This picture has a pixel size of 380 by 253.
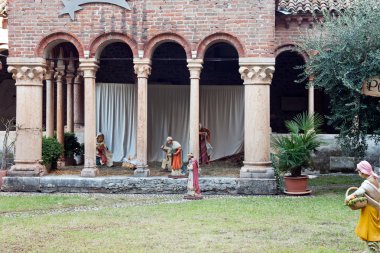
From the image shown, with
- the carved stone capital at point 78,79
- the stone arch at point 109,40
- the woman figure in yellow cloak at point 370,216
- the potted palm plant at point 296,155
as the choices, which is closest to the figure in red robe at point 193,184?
the potted palm plant at point 296,155

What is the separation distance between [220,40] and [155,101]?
5.14m

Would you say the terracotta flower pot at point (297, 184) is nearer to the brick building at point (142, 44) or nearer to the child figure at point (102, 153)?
the brick building at point (142, 44)

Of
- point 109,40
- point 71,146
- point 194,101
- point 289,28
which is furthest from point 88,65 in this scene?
point 289,28

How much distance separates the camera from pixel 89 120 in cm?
1458

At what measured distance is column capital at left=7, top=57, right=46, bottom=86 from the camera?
14.5 m

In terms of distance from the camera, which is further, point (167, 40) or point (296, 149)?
point (167, 40)

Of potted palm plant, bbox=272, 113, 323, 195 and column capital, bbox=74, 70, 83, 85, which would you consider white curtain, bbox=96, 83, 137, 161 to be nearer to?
column capital, bbox=74, 70, 83, 85

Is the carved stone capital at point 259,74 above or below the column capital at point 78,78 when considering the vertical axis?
below

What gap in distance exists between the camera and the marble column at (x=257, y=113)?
45.9 feet

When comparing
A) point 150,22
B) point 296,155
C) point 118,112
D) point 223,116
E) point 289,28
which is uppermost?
point 289,28

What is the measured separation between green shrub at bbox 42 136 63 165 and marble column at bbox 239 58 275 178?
5239 mm

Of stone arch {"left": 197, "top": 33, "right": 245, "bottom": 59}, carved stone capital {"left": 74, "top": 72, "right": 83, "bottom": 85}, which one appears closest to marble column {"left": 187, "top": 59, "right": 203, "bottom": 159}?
stone arch {"left": 197, "top": 33, "right": 245, "bottom": 59}

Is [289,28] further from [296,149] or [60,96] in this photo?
[60,96]

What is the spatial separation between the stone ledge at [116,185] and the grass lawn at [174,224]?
0.57 metres
